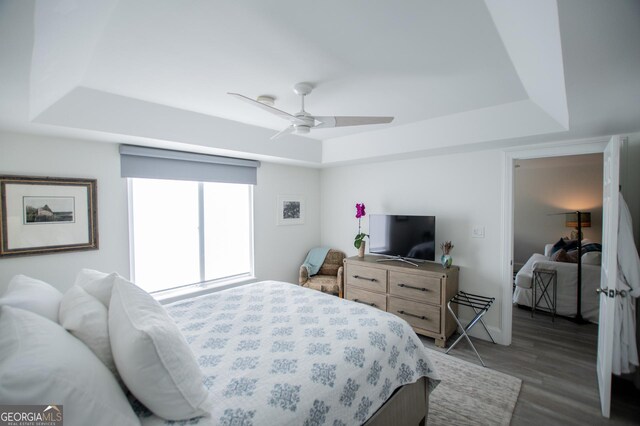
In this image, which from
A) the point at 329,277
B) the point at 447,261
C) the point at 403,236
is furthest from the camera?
the point at 329,277

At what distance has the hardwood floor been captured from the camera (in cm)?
207

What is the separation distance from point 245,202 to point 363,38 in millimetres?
2852

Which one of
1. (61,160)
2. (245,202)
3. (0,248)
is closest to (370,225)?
(245,202)

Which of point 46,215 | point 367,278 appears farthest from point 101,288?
point 367,278

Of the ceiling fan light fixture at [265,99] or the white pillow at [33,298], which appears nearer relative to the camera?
the white pillow at [33,298]

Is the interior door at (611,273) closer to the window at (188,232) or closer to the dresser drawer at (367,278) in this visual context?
the dresser drawer at (367,278)

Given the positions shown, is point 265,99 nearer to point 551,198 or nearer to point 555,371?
point 555,371

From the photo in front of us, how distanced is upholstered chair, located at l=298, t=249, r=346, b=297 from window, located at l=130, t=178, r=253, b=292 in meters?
0.82

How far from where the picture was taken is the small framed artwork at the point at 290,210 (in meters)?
4.29

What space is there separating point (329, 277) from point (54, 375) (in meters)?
3.67

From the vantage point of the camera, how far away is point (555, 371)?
2.58 m

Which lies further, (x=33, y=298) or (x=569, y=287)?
(x=569, y=287)

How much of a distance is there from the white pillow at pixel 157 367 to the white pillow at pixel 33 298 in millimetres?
375

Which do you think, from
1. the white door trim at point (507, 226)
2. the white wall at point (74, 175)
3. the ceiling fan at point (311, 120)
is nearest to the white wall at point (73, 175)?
the white wall at point (74, 175)
